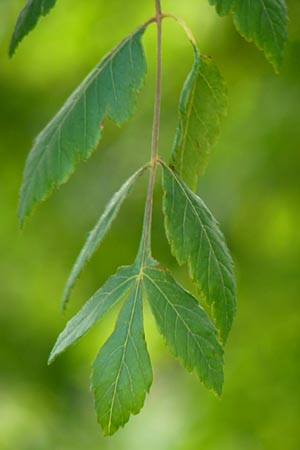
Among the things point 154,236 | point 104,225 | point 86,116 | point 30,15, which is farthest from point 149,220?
point 154,236

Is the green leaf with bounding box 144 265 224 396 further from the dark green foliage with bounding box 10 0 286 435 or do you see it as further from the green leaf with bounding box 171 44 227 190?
the green leaf with bounding box 171 44 227 190

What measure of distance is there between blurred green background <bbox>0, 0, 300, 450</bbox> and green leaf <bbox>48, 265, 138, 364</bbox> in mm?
1186

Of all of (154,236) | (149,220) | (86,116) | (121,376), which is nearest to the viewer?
(121,376)

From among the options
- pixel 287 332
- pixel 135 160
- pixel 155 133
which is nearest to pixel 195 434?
pixel 287 332

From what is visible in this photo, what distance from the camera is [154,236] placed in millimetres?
3240

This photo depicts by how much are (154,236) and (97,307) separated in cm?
210

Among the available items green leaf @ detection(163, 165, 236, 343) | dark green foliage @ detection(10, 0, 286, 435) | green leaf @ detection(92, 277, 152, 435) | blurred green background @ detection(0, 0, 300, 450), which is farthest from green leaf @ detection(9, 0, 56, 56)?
blurred green background @ detection(0, 0, 300, 450)

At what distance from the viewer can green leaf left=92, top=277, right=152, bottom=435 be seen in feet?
3.53

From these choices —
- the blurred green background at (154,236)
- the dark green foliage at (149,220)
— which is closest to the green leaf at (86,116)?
the dark green foliage at (149,220)

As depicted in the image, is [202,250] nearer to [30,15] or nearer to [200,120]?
[200,120]

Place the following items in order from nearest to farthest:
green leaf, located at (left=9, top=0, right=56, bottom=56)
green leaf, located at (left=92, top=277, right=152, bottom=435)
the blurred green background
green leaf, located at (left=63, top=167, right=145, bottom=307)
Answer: green leaf, located at (left=92, top=277, right=152, bottom=435), green leaf, located at (left=63, top=167, right=145, bottom=307), green leaf, located at (left=9, top=0, right=56, bottom=56), the blurred green background

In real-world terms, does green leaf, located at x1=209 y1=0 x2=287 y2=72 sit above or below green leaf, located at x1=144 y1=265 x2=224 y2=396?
above

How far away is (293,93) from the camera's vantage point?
2.84 meters

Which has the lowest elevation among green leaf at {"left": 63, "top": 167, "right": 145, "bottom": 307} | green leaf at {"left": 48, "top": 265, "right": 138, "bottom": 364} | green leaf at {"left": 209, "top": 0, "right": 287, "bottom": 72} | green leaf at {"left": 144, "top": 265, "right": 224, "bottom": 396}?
green leaf at {"left": 144, "top": 265, "right": 224, "bottom": 396}
